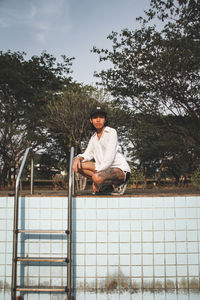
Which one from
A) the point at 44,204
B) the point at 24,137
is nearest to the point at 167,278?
the point at 44,204

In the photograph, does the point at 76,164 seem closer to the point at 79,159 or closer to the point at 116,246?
the point at 79,159

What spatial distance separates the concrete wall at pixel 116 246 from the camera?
127 inches

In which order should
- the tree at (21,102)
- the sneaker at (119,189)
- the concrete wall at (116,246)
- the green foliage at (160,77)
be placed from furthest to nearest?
1. the tree at (21,102)
2. the green foliage at (160,77)
3. the sneaker at (119,189)
4. the concrete wall at (116,246)

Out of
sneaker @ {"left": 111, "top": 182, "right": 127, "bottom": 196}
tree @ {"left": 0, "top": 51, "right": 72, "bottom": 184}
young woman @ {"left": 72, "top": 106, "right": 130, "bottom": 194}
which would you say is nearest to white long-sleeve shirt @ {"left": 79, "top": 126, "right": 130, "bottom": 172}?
young woman @ {"left": 72, "top": 106, "right": 130, "bottom": 194}

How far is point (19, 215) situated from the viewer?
10.9 ft

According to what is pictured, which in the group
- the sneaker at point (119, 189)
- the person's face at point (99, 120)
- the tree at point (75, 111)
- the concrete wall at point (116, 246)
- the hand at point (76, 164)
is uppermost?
the tree at point (75, 111)

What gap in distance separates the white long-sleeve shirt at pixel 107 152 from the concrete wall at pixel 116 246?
416mm

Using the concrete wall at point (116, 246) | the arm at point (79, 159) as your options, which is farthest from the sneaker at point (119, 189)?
the arm at point (79, 159)

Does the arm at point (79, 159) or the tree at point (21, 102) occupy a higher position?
the tree at point (21, 102)

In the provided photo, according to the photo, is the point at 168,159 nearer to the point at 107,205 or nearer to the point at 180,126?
the point at 180,126

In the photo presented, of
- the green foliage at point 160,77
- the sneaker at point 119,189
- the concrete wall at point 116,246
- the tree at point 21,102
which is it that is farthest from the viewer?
the tree at point 21,102

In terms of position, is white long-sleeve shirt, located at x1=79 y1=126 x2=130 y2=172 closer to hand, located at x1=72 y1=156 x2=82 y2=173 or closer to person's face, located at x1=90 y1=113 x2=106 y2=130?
person's face, located at x1=90 y1=113 x2=106 y2=130

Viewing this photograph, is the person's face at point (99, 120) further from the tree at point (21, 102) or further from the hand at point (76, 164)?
the tree at point (21, 102)

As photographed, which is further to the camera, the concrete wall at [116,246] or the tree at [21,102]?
the tree at [21,102]
